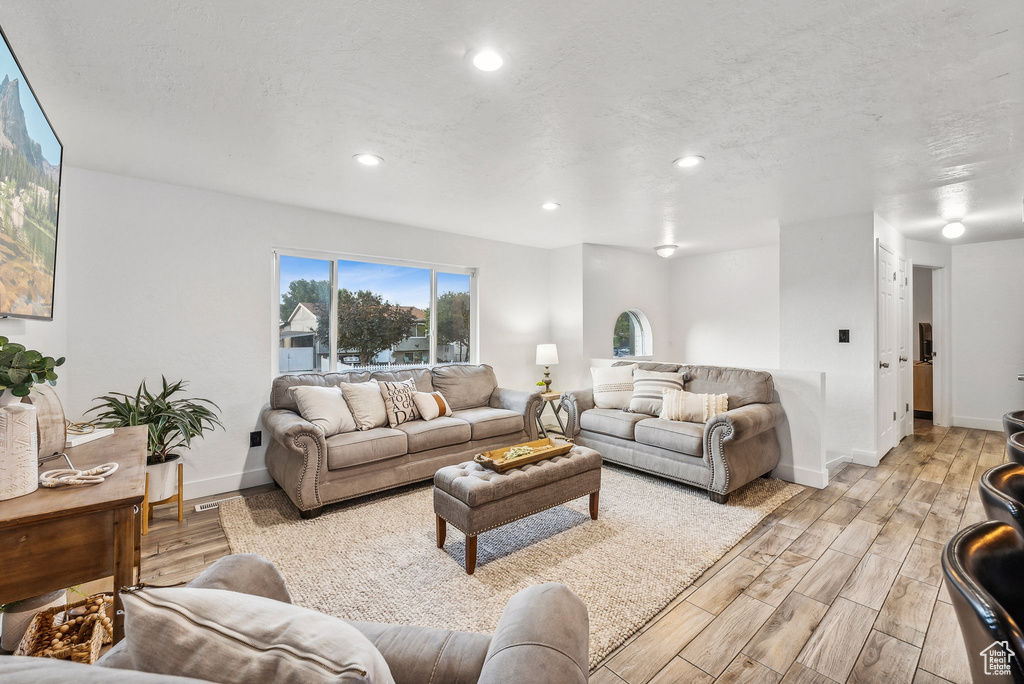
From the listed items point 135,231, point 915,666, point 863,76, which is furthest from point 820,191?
point 135,231

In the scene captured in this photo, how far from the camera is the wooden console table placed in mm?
Result: 1065

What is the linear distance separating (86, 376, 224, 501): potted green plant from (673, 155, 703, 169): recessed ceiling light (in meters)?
3.62

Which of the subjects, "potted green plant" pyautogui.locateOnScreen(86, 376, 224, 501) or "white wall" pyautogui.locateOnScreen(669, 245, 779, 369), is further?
"white wall" pyautogui.locateOnScreen(669, 245, 779, 369)

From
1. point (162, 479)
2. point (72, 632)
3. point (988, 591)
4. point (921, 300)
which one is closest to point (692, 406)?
point (988, 591)

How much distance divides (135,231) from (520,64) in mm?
3075

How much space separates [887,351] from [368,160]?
196 inches

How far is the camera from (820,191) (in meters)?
3.32

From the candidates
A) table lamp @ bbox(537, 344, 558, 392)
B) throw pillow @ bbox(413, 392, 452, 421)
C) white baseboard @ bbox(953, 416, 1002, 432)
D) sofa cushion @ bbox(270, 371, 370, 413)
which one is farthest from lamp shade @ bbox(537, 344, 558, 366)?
white baseboard @ bbox(953, 416, 1002, 432)

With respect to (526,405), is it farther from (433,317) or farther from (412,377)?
(433,317)

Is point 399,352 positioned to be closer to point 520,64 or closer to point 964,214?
point 520,64

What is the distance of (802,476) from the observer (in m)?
3.59

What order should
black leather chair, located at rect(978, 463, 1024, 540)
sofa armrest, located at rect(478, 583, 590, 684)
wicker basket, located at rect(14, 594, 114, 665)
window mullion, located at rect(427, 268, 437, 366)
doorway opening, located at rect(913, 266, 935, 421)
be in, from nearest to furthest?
1. sofa armrest, located at rect(478, 583, 590, 684)
2. black leather chair, located at rect(978, 463, 1024, 540)
3. wicker basket, located at rect(14, 594, 114, 665)
4. window mullion, located at rect(427, 268, 437, 366)
5. doorway opening, located at rect(913, 266, 935, 421)

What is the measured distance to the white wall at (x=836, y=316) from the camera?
3908 millimetres

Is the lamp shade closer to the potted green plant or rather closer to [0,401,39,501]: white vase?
the potted green plant
